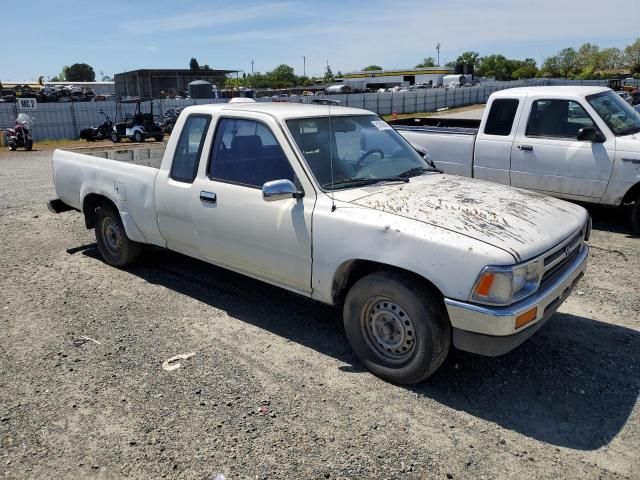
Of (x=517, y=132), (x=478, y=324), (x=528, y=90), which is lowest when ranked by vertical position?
(x=478, y=324)

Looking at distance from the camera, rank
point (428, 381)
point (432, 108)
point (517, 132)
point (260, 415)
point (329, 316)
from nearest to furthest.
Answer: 1. point (260, 415)
2. point (428, 381)
3. point (329, 316)
4. point (517, 132)
5. point (432, 108)

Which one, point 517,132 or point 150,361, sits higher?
point 517,132

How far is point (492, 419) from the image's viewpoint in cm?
338

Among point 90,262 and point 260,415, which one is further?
point 90,262

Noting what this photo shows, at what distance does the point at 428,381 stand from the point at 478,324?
0.77 meters

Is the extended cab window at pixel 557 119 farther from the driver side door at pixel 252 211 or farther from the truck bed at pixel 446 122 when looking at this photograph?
the driver side door at pixel 252 211

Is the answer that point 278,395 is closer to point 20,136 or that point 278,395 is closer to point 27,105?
point 20,136

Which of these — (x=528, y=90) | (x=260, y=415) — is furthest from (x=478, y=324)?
(x=528, y=90)

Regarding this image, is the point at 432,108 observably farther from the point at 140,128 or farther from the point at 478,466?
the point at 478,466

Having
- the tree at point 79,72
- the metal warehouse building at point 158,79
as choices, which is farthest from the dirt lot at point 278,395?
the tree at point 79,72

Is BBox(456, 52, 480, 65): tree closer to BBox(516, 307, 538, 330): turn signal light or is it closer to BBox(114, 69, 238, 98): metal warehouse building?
BBox(114, 69, 238, 98): metal warehouse building

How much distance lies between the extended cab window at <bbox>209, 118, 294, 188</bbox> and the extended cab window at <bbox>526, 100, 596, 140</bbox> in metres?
4.76

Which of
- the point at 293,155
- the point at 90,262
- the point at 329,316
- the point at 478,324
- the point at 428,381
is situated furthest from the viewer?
the point at 90,262

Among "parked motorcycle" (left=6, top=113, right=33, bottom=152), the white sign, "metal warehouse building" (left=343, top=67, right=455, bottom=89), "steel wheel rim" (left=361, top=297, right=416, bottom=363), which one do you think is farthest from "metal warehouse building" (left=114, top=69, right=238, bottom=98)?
"steel wheel rim" (left=361, top=297, right=416, bottom=363)
